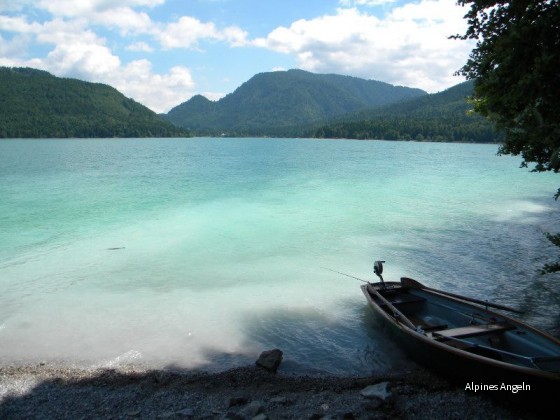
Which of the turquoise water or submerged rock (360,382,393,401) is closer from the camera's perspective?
submerged rock (360,382,393,401)

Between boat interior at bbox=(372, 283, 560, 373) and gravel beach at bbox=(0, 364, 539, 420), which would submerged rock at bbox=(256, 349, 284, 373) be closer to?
gravel beach at bbox=(0, 364, 539, 420)

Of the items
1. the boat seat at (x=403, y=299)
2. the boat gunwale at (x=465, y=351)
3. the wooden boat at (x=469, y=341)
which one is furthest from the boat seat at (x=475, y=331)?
the boat seat at (x=403, y=299)

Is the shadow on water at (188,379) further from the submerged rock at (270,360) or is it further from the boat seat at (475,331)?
the boat seat at (475,331)

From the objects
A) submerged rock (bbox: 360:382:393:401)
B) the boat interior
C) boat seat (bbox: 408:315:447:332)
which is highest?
the boat interior

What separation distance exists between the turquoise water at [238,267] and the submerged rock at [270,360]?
17.4 inches

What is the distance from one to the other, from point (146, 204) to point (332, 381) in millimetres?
30298

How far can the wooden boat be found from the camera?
27.0ft

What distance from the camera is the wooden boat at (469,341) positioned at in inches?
324

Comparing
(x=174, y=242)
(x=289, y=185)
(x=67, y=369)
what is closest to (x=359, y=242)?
(x=174, y=242)

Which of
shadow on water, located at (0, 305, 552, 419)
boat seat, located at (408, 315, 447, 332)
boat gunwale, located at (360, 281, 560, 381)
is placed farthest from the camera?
boat seat, located at (408, 315, 447, 332)

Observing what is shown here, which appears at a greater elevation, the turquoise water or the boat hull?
the boat hull

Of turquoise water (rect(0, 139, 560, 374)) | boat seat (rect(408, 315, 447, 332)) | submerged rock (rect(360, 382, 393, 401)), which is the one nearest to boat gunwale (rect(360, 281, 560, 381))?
boat seat (rect(408, 315, 447, 332))

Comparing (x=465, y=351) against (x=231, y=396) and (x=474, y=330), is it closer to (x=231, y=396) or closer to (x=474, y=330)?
(x=474, y=330)

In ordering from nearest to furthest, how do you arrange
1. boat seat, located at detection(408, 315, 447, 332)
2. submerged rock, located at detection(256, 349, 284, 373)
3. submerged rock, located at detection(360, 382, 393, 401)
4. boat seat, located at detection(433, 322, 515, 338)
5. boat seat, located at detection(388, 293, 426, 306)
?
submerged rock, located at detection(360, 382, 393, 401) → boat seat, located at detection(433, 322, 515, 338) → submerged rock, located at detection(256, 349, 284, 373) → boat seat, located at detection(408, 315, 447, 332) → boat seat, located at detection(388, 293, 426, 306)
